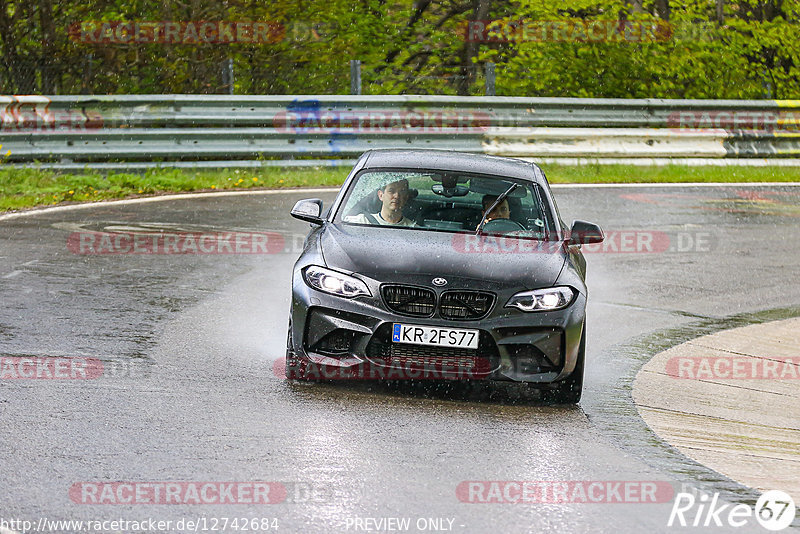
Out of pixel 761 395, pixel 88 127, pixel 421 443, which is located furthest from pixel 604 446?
pixel 88 127

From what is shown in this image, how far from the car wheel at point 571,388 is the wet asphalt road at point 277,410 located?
12 centimetres

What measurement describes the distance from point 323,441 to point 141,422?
0.99 meters

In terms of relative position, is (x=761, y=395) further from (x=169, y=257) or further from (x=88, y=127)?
(x=88, y=127)

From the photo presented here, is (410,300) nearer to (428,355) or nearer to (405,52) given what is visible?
(428,355)

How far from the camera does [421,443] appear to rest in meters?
6.56

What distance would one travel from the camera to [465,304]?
24.5 feet

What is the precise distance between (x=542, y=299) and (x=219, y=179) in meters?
11.1

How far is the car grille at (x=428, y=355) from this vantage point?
7398mm

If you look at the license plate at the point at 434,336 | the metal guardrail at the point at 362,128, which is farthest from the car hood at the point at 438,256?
the metal guardrail at the point at 362,128

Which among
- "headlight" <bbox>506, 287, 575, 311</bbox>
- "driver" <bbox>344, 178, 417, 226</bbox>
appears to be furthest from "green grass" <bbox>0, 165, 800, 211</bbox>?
"headlight" <bbox>506, 287, 575, 311</bbox>

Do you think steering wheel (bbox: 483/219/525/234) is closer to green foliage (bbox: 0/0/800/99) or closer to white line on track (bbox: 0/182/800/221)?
white line on track (bbox: 0/182/800/221)

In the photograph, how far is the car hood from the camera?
297 inches

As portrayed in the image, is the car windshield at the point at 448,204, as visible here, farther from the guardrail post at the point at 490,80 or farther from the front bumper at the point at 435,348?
the guardrail post at the point at 490,80

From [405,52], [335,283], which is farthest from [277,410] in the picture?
[405,52]
